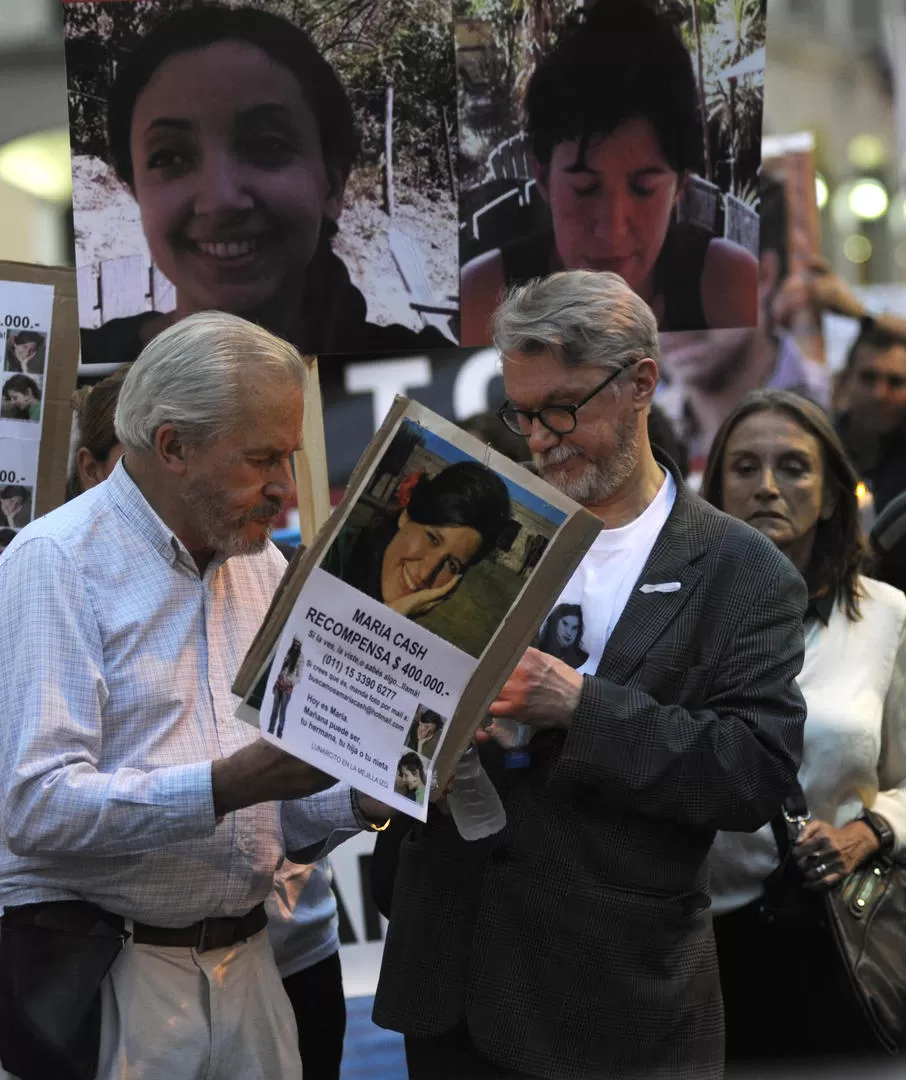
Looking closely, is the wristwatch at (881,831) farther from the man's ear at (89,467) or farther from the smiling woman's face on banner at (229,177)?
the man's ear at (89,467)

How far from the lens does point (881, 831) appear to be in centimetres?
345

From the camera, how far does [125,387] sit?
260cm

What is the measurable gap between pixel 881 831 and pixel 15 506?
1948 mm

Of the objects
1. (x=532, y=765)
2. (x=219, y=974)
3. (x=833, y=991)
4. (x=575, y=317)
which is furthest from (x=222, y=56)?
(x=833, y=991)

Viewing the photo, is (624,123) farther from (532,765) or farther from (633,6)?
(532,765)

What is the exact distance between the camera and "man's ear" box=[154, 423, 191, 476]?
2.51 metres

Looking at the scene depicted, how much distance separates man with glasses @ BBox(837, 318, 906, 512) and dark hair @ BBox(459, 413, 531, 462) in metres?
1.38

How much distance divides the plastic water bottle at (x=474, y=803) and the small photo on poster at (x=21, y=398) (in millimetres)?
1340

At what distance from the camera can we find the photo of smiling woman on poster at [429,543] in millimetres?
2221

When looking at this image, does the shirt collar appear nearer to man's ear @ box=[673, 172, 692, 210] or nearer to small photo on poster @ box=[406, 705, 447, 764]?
small photo on poster @ box=[406, 705, 447, 764]

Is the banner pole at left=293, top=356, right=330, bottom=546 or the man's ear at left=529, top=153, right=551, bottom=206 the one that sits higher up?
the man's ear at left=529, top=153, right=551, bottom=206

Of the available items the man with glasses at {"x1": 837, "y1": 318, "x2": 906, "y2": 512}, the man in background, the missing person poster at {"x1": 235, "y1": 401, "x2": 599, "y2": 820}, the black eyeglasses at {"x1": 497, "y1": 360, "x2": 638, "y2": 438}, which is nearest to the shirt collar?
the missing person poster at {"x1": 235, "y1": 401, "x2": 599, "y2": 820}

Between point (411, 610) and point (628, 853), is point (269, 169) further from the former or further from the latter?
point (628, 853)

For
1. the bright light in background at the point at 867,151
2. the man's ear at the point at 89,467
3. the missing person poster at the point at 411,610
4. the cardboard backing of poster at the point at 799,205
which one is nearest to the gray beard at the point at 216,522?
the missing person poster at the point at 411,610
